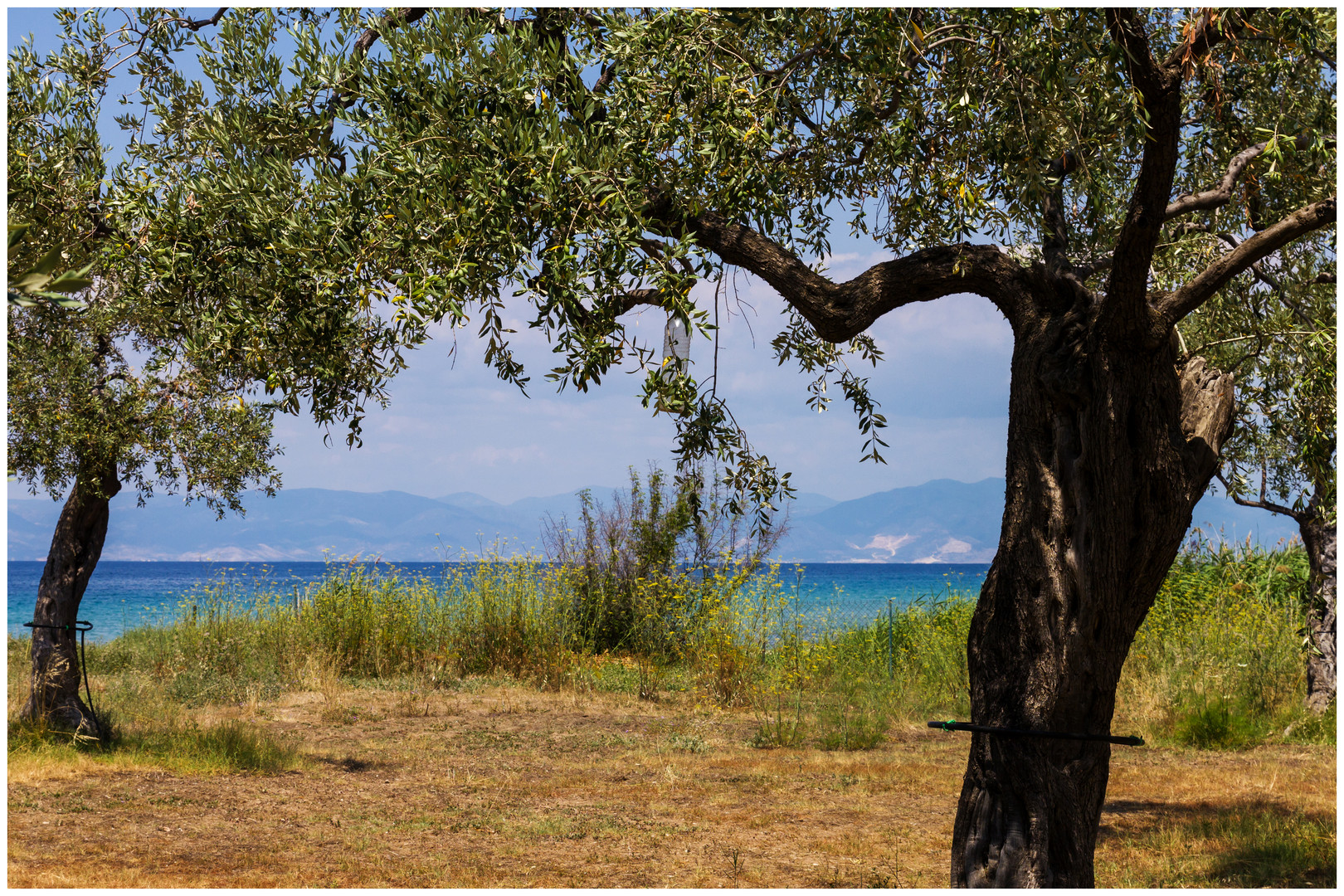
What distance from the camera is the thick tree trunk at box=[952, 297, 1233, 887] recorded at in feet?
15.5

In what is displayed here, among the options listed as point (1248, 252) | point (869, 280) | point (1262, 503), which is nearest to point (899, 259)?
point (869, 280)

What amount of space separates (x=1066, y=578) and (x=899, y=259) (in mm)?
1845

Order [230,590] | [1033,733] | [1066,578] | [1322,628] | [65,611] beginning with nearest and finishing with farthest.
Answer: [1033,733] → [1066,578] → [65,611] → [1322,628] → [230,590]

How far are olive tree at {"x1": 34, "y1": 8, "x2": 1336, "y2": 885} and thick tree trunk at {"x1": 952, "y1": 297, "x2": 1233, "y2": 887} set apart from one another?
1 centimetres

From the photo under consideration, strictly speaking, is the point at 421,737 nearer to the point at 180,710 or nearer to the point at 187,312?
the point at 180,710

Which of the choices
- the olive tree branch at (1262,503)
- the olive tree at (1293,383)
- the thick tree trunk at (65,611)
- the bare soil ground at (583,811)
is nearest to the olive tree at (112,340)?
the thick tree trunk at (65,611)

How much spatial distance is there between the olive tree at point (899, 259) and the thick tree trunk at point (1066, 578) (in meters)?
0.01

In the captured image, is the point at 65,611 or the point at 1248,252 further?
the point at 65,611

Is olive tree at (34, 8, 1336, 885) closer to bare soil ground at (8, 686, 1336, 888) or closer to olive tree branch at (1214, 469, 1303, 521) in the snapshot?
bare soil ground at (8, 686, 1336, 888)

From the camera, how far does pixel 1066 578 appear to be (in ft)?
15.5

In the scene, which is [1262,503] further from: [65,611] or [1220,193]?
[65,611]

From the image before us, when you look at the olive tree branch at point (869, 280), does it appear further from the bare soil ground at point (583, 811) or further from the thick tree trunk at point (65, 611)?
the thick tree trunk at point (65, 611)

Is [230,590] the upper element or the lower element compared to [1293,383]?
lower

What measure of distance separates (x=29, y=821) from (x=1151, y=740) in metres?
11.3
